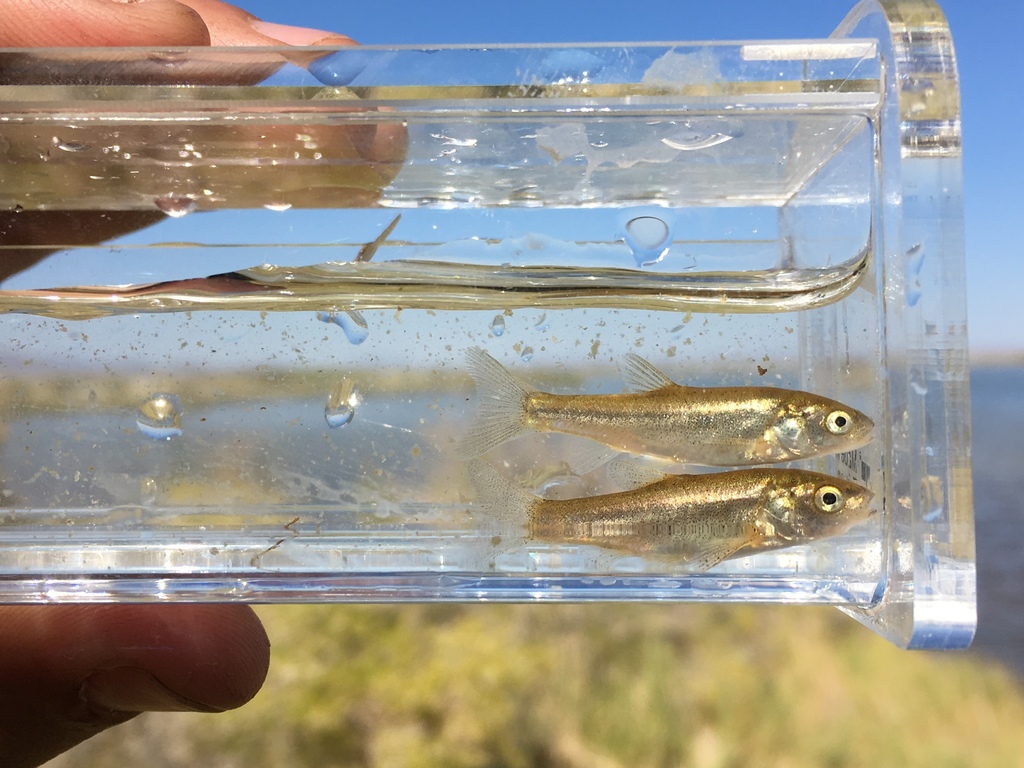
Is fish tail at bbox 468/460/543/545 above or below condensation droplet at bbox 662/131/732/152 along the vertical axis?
below

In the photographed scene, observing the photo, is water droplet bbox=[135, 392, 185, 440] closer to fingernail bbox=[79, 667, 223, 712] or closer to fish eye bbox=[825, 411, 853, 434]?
fingernail bbox=[79, 667, 223, 712]

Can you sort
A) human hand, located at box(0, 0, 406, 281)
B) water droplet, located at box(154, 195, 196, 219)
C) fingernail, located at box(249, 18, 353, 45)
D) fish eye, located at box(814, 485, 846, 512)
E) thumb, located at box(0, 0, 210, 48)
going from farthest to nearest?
fingernail, located at box(249, 18, 353, 45) < thumb, located at box(0, 0, 210, 48) < water droplet, located at box(154, 195, 196, 219) < human hand, located at box(0, 0, 406, 281) < fish eye, located at box(814, 485, 846, 512)

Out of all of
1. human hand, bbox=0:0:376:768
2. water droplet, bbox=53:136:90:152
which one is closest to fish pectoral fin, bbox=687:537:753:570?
human hand, bbox=0:0:376:768

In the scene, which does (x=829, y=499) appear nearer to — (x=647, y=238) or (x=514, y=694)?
(x=647, y=238)

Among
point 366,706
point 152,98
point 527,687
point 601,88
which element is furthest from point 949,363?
point 366,706

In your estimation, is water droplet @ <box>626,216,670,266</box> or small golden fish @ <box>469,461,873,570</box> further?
water droplet @ <box>626,216,670,266</box>

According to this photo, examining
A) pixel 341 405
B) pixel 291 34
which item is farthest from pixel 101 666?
pixel 291 34

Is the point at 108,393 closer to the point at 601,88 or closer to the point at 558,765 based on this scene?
the point at 601,88
